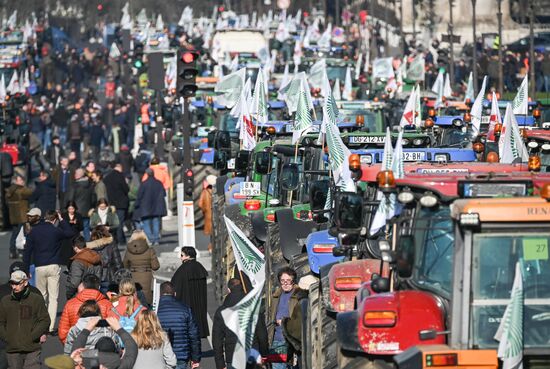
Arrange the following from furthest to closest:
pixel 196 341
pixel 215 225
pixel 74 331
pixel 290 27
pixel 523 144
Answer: pixel 290 27 < pixel 215 225 < pixel 523 144 < pixel 196 341 < pixel 74 331

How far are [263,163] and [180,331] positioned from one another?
6.34m

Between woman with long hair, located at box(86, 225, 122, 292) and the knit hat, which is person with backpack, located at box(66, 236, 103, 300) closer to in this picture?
woman with long hair, located at box(86, 225, 122, 292)

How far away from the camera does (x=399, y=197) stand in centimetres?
1160

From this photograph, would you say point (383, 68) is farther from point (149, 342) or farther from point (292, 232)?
point (149, 342)

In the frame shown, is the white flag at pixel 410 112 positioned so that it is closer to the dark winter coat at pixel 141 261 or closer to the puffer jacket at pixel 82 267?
the dark winter coat at pixel 141 261

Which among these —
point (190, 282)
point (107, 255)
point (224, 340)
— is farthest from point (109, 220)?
point (224, 340)

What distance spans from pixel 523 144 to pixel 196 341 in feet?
17.0

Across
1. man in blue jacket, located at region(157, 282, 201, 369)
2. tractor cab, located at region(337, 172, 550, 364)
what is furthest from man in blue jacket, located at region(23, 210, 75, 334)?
tractor cab, located at region(337, 172, 550, 364)

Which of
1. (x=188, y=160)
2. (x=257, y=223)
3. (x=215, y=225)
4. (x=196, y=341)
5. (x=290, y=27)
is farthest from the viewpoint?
(x=290, y=27)

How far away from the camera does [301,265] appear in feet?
55.8

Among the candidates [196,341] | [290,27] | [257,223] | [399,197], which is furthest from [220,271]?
[290,27]

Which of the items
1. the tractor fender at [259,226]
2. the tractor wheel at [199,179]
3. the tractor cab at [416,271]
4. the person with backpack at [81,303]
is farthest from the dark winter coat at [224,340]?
the tractor wheel at [199,179]

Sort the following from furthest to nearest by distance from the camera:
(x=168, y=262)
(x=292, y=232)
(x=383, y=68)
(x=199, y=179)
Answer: (x=383, y=68)
(x=199, y=179)
(x=168, y=262)
(x=292, y=232)

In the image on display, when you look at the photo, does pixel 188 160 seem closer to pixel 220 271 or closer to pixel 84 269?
pixel 220 271
